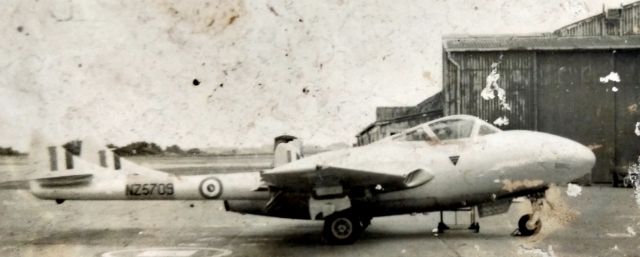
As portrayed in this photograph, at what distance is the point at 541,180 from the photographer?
10383 mm

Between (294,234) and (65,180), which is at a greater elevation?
(65,180)

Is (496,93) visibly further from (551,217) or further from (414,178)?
(414,178)

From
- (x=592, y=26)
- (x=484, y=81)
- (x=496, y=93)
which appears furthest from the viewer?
(x=592, y=26)

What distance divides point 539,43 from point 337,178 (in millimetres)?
9968

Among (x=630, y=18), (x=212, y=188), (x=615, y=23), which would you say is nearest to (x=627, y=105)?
(x=615, y=23)

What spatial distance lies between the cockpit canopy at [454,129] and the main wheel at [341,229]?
181 cm

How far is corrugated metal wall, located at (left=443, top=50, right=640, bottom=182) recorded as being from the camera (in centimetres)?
1731

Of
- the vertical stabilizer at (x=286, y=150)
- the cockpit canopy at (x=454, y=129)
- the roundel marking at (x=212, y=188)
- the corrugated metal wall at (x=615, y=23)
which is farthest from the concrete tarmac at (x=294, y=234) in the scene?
the corrugated metal wall at (x=615, y=23)

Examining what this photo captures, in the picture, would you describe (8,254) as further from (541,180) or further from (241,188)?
(541,180)

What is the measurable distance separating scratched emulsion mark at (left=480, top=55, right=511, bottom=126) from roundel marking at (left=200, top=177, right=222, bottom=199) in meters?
8.83

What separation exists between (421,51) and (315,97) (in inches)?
85.0

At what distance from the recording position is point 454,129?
10.7 meters

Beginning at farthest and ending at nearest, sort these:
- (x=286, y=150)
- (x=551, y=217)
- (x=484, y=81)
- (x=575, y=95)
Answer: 1. (x=484, y=81)
2. (x=575, y=95)
3. (x=286, y=150)
4. (x=551, y=217)

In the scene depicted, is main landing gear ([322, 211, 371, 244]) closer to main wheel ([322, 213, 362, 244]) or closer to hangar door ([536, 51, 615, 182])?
main wheel ([322, 213, 362, 244])
